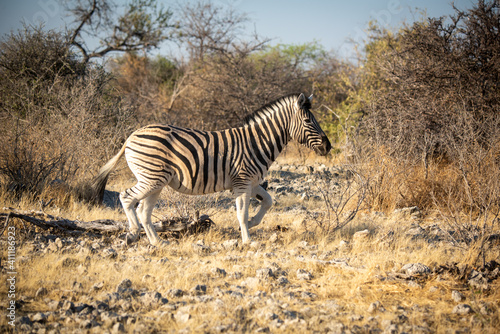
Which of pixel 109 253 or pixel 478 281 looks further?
pixel 109 253

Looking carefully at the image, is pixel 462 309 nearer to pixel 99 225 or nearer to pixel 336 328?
pixel 336 328

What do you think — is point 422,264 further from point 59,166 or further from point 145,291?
point 59,166

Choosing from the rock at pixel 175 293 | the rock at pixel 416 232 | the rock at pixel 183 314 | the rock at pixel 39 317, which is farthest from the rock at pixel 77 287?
the rock at pixel 416 232

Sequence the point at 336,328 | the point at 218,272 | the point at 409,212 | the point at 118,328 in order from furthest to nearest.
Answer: the point at 409,212
the point at 218,272
the point at 336,328
the point at 118,328

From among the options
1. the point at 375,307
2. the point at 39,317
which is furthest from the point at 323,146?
the point at 39,317

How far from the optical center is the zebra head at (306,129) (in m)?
6.15

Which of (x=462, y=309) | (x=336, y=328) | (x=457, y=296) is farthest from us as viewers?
(x=457, y=296)

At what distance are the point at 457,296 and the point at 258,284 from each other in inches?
78.7

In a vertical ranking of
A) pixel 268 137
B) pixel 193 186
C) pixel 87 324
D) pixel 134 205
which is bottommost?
pixel 87 324

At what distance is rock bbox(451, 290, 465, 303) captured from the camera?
13.1ft

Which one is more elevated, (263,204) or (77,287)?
(263,204)

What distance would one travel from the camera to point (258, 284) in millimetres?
4332

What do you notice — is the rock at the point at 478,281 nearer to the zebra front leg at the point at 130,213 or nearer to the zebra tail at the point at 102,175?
the zebra front leg at the point at 130,213

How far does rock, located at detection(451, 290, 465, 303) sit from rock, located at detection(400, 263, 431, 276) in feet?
1.70
